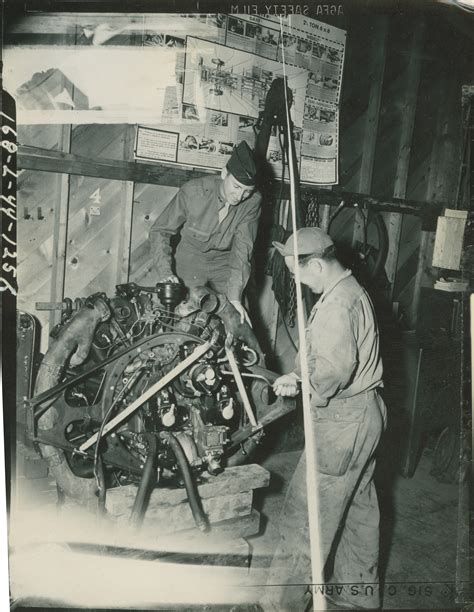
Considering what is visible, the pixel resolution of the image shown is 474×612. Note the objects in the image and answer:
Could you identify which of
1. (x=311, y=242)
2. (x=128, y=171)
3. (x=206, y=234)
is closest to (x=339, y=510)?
(x=311, y=242)

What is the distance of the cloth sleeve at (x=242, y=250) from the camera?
2.90 metres

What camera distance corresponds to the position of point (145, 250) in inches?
130

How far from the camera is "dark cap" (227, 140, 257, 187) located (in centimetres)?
252

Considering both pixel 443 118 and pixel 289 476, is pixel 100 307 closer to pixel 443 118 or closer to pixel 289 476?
pixel 289 476

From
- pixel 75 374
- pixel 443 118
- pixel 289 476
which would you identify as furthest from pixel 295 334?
pixel 443 118

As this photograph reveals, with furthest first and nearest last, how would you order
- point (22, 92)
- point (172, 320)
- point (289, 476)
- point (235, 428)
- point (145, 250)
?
point (289, 476)
point (145, 250)
point (235, 428)
point (172, 320)
point (22, 92)

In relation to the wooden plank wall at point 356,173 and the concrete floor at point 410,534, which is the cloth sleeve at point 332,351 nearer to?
the concrete floor at point 410,534

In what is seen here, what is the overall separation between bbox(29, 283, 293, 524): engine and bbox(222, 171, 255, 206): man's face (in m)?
0.64

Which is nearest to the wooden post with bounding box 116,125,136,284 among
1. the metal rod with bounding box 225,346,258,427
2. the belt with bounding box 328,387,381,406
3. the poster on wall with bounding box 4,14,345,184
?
the poster on wall with bounding box 4,14,345,184

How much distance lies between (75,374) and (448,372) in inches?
113

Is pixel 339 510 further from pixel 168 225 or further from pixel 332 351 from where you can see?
pixel 168 225

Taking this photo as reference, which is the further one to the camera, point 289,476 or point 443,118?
point 443,118

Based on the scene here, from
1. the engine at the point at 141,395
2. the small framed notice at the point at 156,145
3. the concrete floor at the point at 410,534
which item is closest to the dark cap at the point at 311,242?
the engine at the point at 141,395

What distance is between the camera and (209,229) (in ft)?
9.54
